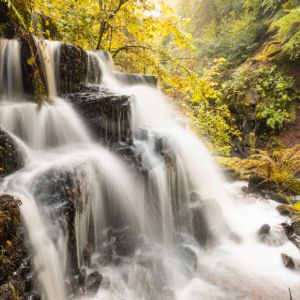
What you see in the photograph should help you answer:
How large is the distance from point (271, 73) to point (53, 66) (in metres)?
7.61

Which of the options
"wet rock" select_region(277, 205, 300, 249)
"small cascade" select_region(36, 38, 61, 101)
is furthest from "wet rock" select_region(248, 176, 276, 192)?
"small cascade" select_region(36, 38, 61, 101)

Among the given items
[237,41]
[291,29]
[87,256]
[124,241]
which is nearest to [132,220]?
[124,241]

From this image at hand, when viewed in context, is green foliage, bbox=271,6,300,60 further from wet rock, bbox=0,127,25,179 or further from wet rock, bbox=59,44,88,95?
wet rock, bbox=0,127,25,179

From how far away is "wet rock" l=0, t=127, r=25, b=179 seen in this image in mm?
3105

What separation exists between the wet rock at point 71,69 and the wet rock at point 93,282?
3.19 m

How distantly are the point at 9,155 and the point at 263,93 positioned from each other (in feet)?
26.9

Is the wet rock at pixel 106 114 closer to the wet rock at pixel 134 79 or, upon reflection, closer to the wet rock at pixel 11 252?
the wet rock at pixel 134 79

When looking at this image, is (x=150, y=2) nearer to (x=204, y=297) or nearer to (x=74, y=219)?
(x=74, y=219)

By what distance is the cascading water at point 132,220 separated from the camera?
2.84m

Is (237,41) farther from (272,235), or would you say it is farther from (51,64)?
(272,235)

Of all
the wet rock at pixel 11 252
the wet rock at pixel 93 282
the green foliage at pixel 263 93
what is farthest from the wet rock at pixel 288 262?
the green foliage at pixel 263 93

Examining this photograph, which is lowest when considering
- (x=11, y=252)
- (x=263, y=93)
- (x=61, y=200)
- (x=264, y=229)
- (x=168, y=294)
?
(x=168, y=294)

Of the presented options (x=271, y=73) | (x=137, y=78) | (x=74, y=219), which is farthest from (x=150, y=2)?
(x=271, y=73)

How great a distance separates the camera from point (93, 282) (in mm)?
2926
